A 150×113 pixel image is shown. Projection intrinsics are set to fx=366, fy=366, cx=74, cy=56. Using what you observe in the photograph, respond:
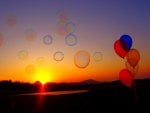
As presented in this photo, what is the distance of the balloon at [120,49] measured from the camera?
21.2m

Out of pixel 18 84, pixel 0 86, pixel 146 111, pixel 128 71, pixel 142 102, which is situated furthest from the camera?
pixel 18 84

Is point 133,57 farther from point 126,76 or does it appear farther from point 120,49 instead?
point 126,76

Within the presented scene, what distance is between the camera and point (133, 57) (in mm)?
20984

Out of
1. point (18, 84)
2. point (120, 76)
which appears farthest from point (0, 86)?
point (120, 76)

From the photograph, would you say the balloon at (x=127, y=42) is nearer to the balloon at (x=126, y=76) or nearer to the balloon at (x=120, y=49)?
the balloon at (x=120, y=49)

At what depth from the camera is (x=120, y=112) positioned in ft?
Result: 70.2

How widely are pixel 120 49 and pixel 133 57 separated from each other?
90cm

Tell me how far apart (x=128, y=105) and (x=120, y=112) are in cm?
279

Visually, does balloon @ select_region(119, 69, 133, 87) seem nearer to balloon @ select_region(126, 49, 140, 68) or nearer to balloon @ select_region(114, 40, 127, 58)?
balloon @ select_region(126, 49, 140, 68)

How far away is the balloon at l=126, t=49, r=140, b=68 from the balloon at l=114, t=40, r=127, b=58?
0.99 ft

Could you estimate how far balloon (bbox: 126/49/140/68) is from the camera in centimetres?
2094

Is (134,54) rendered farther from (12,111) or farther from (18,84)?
(18,84)

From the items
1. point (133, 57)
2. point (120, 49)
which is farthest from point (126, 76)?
point (120, 49)

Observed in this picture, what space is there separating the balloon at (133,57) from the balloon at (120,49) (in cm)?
30
